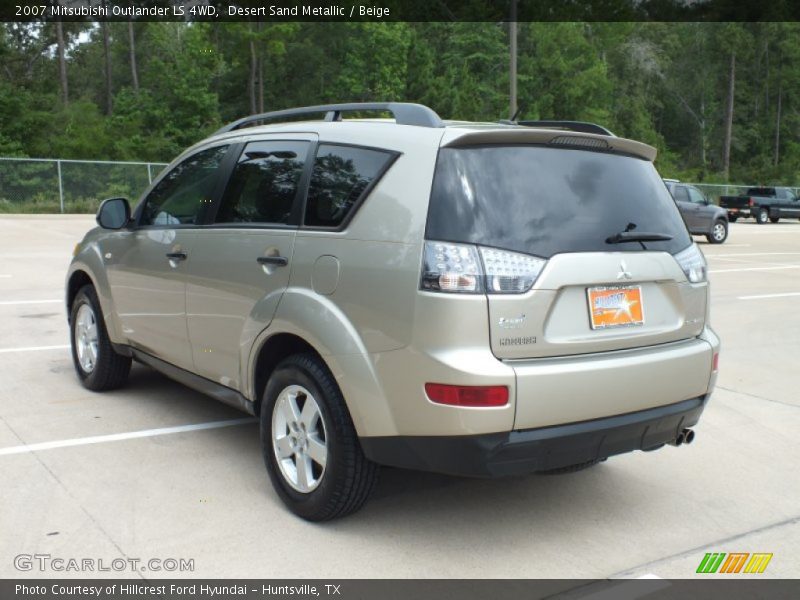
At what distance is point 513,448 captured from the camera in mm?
3307

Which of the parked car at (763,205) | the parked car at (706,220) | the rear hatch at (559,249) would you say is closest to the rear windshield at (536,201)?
the rear hatch at (559,249)

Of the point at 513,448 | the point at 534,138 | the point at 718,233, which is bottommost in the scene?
the point at 718,233

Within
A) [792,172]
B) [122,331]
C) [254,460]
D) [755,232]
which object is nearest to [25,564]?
[254,460]

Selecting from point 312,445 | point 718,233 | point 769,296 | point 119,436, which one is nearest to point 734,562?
point 312,445

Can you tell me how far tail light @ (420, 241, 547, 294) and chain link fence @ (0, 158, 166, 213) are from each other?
2834 centimetres

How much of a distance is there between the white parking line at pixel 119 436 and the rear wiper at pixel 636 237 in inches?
111

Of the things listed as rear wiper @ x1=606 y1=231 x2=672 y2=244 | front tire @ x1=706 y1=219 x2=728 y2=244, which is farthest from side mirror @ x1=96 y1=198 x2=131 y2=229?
front tire @ x1=706 y1=219 x2=728 y2=244

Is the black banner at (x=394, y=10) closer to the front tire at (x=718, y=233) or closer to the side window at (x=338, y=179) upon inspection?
the front tire at (x=718, y=233)

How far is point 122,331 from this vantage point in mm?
5586

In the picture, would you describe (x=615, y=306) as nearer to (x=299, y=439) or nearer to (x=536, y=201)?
(x=536, y=201)

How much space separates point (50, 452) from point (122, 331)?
105cm

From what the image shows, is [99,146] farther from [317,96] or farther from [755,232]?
[755,232]

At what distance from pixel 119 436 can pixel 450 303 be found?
108 inches
